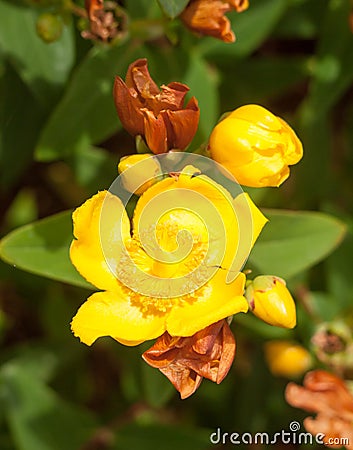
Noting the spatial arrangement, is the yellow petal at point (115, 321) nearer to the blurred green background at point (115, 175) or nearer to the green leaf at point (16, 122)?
the blurred green background at point (115, 175)

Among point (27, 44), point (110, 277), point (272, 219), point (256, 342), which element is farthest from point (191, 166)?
point (256, 342)

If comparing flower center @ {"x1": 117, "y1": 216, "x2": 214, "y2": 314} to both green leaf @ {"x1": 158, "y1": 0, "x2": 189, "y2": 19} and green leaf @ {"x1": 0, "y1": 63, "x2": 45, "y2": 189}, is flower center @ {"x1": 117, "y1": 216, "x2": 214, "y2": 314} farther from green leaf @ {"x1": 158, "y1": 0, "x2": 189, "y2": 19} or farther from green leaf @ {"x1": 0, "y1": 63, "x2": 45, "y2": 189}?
green leaf @ {"x1": 0, "y1": 63, "x2": 45, "y2": 189}

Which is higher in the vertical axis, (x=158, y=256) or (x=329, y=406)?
(x=158, y=256)

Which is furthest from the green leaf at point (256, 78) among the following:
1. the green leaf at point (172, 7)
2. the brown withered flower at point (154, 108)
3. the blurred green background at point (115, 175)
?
the brown withered flower at point (154, 108)

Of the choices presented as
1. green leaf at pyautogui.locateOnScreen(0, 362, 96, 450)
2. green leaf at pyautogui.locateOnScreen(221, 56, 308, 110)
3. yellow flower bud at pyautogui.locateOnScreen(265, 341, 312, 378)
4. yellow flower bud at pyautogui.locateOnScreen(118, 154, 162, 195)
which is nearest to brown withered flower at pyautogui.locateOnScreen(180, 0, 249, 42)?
yellow flower bud at pyautogui.locateOnScreen(118, 154, 162, 195)

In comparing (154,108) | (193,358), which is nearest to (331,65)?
(154,108)

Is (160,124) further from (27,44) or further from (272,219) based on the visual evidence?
(27,44)

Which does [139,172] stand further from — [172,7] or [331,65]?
[331,65]
